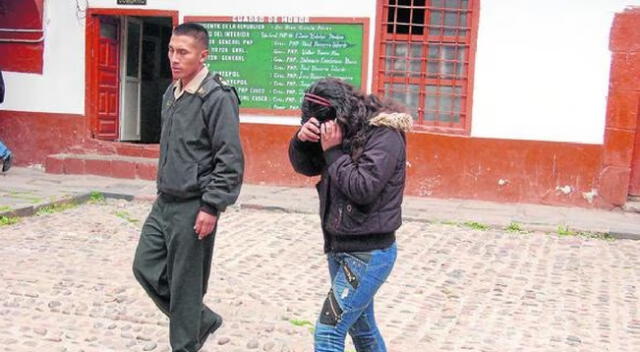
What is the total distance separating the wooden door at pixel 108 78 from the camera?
11.0 meters

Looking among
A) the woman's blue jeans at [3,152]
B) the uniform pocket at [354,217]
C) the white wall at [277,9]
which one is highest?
the white wall at [277,9]

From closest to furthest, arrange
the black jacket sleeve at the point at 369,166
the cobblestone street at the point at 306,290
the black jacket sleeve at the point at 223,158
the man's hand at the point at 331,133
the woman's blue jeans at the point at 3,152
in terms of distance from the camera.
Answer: the black jacket sleeve at the point at 369,166
the man's hand at the point at 331,133
the black jacket sleeve at the point at 223,158
the cobblestone street at the point at 306,290
the woman's blue jeans at the point at 3,152

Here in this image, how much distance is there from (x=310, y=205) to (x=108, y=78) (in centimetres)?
426

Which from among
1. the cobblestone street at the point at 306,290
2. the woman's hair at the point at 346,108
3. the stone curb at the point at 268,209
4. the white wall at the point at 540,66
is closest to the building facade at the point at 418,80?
the white wall at the point at 540,66

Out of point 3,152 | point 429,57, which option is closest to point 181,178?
point 429,57

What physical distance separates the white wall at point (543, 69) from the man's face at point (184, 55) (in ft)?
21.0

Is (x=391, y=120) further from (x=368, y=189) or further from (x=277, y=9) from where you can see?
(x=277, y=9)

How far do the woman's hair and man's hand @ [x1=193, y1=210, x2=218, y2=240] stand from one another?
81 centimetres

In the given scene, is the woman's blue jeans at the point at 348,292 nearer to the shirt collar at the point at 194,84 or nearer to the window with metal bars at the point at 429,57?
the shirt collar at the point at 194,84

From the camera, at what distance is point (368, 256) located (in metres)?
3.10

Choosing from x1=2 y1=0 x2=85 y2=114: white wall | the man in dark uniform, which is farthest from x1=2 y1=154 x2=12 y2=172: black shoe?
the man in dark uniform

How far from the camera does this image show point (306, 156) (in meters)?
3.24

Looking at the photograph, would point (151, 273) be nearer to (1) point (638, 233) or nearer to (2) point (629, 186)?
(1) point (638, 233)

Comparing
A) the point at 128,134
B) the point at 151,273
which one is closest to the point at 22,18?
the point at 128,134
